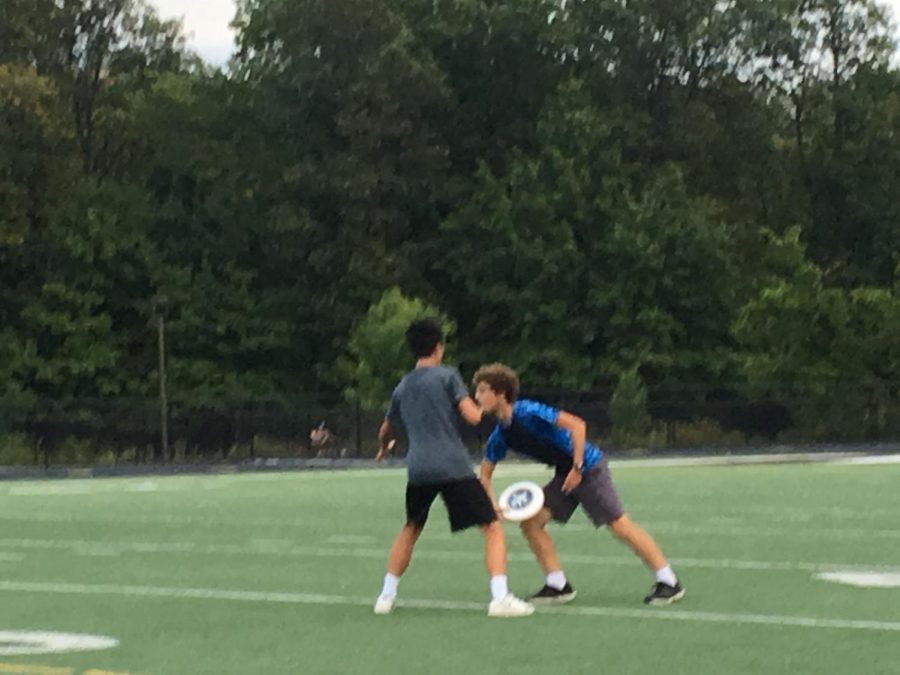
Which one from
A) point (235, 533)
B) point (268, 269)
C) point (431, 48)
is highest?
point (431, 48)

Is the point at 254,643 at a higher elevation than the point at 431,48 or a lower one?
lower

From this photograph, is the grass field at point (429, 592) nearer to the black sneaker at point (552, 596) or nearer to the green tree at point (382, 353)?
the black sneaker at point (552, 596)

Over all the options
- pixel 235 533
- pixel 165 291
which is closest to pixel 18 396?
pixel 165 291

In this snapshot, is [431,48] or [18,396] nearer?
[18,396]

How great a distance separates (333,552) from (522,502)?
15.4 feet

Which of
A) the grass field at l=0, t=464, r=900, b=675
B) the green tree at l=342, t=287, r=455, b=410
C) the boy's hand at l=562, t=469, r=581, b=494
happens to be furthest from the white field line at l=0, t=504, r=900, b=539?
the green tree at l=342, t=287, r=455, b=410

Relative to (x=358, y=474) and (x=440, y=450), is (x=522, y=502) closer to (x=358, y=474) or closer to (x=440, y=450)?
(x=440, y=450)

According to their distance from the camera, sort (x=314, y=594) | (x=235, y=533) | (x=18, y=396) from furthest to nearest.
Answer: (x=18, y=396), (x=235, y=533), (x=314, y=594)

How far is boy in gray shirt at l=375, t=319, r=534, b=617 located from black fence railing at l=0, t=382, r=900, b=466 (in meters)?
34.3

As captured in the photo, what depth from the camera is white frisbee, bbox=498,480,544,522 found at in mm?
10781

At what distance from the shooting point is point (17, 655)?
9414mm

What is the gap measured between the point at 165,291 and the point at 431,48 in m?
11.7

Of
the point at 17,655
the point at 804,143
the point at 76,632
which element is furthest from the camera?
the point at 804,143

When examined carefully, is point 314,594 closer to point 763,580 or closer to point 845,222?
point 763,580
